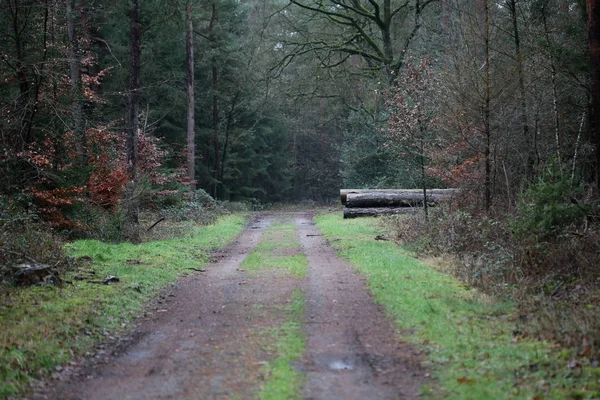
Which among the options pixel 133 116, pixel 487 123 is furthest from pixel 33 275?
pixel 487 123

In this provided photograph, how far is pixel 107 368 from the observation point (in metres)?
6.16

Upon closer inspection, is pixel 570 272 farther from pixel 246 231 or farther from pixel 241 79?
pixel 241 79

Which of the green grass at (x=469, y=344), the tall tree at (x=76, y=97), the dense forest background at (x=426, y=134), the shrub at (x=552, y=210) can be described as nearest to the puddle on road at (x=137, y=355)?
the green grass at (x=469, y=344)

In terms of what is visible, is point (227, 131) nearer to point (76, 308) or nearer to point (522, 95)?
point (522, 95)

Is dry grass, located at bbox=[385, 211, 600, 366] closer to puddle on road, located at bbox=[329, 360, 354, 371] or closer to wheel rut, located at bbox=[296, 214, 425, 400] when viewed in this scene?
wheel rut, located at bbox=[296, 214, 425, 400]

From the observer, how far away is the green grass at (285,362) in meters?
5.14

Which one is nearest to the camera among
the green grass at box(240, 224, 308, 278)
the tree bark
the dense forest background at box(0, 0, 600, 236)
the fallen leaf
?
Answer: the fallen leaf

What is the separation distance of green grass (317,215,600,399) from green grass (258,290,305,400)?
4.28ft

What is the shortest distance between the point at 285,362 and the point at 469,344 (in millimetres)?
2124

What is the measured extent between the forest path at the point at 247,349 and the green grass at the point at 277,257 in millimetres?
1422

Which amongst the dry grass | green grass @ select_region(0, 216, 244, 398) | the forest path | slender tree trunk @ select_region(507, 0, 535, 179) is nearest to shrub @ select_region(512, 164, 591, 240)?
→ the dry grass

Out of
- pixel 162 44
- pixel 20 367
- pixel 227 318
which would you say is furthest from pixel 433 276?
pixel 162 44

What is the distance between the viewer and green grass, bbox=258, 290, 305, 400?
5.14 meters

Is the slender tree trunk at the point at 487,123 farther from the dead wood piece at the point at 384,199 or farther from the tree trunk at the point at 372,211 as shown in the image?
the tree trunk at the point at 372,211
